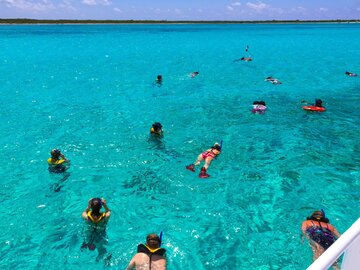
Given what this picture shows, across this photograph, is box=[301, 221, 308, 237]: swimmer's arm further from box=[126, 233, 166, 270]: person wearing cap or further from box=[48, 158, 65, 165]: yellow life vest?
box=[48, 158, 65, 165]: yellow life vest

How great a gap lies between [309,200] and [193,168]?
12.4 ft

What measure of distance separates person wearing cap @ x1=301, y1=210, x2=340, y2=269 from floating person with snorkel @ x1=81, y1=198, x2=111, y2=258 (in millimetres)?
4830

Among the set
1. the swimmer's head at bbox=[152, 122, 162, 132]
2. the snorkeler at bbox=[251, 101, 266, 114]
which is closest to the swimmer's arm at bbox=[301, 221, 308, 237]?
the swimmer's head at bbox=[152, 122, 162, 132]

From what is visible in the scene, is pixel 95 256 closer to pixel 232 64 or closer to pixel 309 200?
pixel 309 200

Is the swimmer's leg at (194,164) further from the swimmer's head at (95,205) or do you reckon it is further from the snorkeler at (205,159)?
the swimmer's head at (95,205)

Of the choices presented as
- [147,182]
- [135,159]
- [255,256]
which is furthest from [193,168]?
[255,256]

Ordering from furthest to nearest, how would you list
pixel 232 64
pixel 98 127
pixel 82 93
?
pixel 232 64
pixel 82 93
pixel 98 127

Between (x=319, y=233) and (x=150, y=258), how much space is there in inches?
153

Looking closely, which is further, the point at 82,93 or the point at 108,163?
the point at 82,93

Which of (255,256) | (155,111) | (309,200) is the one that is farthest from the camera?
(155,111)

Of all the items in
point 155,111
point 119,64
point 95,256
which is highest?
point 95,256

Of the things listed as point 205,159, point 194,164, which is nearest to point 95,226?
point 194,164

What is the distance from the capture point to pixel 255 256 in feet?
23.7

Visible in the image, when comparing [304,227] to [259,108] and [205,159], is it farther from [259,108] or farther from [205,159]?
[259,108]
